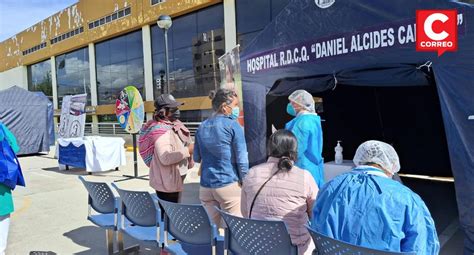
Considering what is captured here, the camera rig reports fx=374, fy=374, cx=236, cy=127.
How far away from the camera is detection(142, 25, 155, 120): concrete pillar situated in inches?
752

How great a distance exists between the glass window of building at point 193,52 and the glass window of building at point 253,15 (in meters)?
1.09

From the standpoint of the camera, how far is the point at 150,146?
Result: 3545mm

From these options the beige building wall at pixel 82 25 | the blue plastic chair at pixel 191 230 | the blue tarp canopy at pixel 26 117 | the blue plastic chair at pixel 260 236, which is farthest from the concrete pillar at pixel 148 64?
the blue plastic chair at pixel 260 236

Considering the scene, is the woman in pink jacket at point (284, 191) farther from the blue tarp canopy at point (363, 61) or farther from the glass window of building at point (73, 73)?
the glass window of building at point (73, 73)

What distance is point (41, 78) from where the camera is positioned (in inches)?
1223

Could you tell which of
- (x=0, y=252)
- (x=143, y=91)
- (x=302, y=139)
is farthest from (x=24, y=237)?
(x=143, y=91)

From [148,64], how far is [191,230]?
17.5 metres

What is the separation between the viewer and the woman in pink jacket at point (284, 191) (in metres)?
2.34

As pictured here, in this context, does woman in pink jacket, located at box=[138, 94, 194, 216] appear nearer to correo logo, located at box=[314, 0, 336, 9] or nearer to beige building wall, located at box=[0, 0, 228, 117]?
correo logo, located at box=[314, 0, 336, 9]

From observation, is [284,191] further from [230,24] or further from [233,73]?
[230,24]

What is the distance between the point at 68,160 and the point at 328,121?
22.6 feet

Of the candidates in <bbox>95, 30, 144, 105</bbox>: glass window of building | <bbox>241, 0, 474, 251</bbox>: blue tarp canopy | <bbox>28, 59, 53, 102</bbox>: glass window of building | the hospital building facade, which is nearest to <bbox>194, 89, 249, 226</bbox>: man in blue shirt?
<bbox>241, 0, 474, 251</bbox>: blue tarp canopy

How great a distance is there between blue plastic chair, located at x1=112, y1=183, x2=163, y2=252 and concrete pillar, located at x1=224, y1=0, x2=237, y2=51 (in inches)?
471

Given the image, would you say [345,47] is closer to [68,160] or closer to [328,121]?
[328,121]
